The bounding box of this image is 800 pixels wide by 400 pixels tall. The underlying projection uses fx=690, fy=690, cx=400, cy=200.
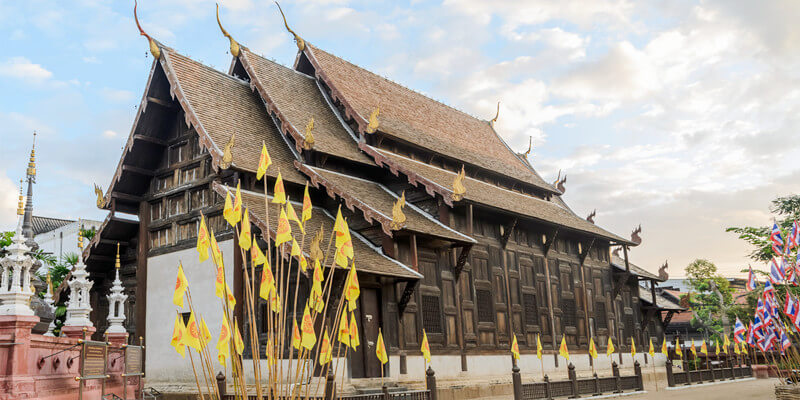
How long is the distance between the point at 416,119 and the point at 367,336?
32.3 feet

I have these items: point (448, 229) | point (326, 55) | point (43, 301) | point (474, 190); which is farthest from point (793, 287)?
point (43, 301)

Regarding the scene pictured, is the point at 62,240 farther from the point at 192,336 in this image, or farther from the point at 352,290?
the point at 192,336

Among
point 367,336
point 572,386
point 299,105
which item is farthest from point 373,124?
point 572,386

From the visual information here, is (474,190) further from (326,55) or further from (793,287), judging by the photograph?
(793,287)

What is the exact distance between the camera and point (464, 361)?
17328 mm

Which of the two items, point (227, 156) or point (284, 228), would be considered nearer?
point (284, 228)

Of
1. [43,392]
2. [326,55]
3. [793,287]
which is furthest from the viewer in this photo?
[793,287]

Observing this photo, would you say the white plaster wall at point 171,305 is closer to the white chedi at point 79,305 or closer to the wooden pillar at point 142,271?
the wooden pillar at point 142,271

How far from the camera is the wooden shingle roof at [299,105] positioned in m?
18.1

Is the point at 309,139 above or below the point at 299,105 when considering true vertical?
below

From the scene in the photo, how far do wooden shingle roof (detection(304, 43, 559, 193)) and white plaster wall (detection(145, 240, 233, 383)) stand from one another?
5770 mm

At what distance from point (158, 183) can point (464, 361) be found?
9.37 metres

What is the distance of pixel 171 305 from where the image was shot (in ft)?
56.9

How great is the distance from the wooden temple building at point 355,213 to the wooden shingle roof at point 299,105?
0.07m
